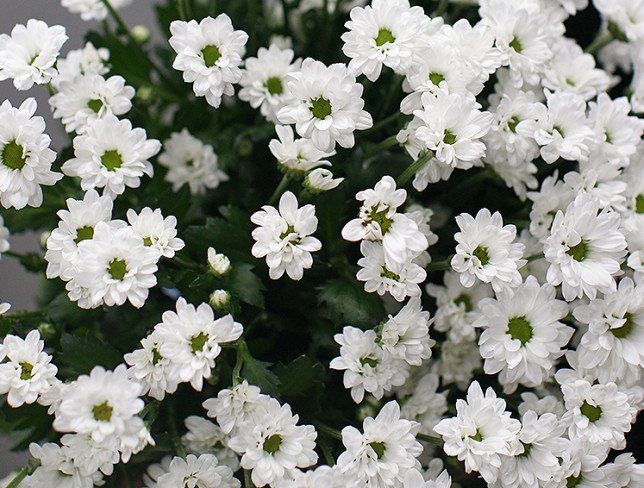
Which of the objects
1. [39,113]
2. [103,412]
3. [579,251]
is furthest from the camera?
[39,113]

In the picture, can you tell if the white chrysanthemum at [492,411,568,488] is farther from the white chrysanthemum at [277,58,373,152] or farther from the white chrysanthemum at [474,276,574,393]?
the white chrysanthemum at [277,58,373,152]

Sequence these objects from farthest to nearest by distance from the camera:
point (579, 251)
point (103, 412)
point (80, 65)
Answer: point (80, 65) < point (579, 251) < point (103, 412)

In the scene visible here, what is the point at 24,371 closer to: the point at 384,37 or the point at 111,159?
the point at 111,159

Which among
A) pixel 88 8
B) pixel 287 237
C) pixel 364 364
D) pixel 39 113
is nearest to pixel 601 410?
pixel 364 364

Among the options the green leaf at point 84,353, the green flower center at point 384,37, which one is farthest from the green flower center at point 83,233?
the green flower center at point 384,37

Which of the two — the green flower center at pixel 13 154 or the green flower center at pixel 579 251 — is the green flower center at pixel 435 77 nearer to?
the green flower center at pixel 579 251

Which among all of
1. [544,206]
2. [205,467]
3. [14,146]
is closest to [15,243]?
[14,146]

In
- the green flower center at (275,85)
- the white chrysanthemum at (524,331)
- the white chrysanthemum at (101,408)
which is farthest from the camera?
the green flower center at (275,85)
